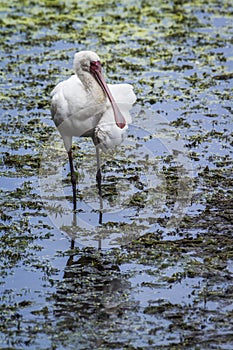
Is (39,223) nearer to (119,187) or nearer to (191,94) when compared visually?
(119,187)

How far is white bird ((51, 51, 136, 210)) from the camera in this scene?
8820 mm

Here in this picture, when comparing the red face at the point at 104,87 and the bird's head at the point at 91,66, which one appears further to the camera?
the bird's head at the point at 91,66

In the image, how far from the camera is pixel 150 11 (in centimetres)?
1820

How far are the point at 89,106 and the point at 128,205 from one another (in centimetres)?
119

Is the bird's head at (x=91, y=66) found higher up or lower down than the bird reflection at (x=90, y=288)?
higher up

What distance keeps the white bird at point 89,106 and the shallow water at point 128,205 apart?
2.78 feet

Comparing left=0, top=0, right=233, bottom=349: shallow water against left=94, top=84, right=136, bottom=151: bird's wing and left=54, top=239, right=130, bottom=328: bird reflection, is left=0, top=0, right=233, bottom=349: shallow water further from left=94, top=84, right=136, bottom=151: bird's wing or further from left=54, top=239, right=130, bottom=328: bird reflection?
left=94, top=84, right=136, bottom=151: bird's wing

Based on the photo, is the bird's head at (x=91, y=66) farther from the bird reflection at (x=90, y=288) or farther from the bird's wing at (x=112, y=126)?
the bird reflection at (x=90, y=288)

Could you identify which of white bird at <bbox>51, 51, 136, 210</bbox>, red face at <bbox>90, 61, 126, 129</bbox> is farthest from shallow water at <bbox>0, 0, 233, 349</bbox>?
red face at <bbox>90, 61, 126, 129</bbox>

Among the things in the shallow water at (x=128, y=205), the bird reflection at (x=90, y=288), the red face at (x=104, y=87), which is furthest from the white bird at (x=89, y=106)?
the bird reflection at (x=90, y=288)

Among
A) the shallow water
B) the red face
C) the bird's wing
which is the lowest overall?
the shallow water

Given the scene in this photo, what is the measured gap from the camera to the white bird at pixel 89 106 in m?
8.82

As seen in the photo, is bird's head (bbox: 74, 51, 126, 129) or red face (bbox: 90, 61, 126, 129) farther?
bird's head (bbox: 74, 51, 126, 129)

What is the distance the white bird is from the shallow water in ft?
2.78
